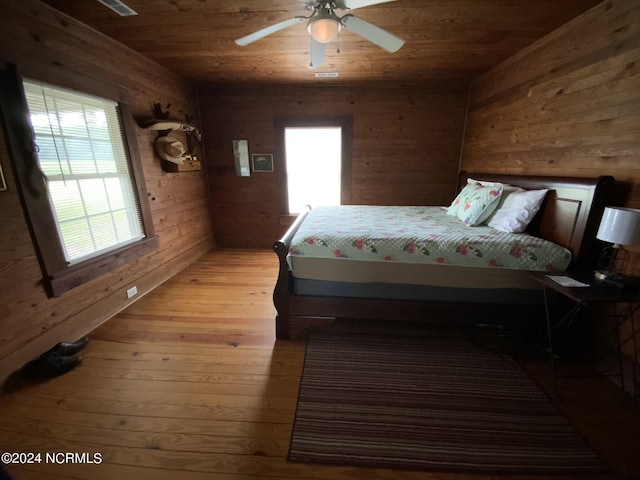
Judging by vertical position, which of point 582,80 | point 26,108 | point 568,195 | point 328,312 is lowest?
point 328,312

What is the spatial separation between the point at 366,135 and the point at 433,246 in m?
2.52

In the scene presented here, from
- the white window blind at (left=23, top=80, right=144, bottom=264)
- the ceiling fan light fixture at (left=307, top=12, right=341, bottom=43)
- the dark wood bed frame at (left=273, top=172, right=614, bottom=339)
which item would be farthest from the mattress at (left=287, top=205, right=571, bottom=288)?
the white window blind at (left=23, top=80, right=144, bottom=264)

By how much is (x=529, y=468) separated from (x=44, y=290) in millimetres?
3048

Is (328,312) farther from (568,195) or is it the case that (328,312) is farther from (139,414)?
(568,195)

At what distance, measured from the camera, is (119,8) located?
6.18ft

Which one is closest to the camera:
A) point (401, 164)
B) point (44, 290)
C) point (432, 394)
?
point (432, 394)

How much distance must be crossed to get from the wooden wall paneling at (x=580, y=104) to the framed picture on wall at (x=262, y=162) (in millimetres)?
2938

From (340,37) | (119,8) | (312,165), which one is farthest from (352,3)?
(312,165)

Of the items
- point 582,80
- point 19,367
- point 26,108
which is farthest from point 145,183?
point 582,80

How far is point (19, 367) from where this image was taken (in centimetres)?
172

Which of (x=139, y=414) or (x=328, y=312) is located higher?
(x=328, y=312)

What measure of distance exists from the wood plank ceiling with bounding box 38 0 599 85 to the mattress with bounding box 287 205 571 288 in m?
1.62

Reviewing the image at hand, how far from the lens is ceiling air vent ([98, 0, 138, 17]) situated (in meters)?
1.81

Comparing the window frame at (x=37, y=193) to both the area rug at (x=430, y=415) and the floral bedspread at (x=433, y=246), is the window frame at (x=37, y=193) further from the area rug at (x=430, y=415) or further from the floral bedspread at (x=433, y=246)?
the area rug at (x=430, y=415)
